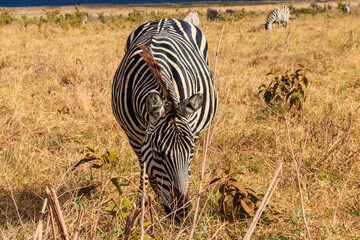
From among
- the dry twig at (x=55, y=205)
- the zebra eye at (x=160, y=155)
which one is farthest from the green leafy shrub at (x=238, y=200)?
the dry twig at (x=55, y=205)

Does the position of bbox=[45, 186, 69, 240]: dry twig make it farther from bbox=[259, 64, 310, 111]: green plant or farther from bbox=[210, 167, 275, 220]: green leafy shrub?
bbox=[259, 64, 310, 111]: green plant

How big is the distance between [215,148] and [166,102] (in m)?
1.77

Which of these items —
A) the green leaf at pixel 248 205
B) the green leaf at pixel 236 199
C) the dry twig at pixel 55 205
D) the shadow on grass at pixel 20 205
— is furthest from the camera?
the shadow on grass at pixel 20 205

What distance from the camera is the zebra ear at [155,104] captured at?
1750 mm

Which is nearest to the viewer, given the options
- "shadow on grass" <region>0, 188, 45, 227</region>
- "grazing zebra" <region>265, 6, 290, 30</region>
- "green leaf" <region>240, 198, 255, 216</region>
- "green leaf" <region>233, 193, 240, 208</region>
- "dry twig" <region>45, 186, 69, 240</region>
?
"dry twig" <region>45, 186, 69, 240</region>

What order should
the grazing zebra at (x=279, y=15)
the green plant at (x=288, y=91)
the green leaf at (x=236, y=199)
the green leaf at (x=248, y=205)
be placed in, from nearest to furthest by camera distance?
1. the green leaf at (x=248, y=205)
2. the green leaf at (x=236, y=199)
3. the green plant at (x=288, y=91)
4. the grazing zebra at (x=279, y=15)

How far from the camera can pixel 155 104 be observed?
1.78 meters

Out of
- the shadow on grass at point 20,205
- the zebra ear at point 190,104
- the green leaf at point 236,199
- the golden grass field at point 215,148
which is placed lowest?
the shadow on grass at point 20,205

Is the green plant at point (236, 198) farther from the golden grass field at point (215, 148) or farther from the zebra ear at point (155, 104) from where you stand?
the zebra ear at point (155, 104)

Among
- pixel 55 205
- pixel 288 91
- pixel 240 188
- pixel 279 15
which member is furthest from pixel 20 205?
pixel 279 15

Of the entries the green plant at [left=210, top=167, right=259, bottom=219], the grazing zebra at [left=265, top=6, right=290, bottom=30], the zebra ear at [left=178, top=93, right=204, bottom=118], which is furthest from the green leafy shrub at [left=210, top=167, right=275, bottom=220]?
the grazing zebra at [left=265, top=6, right=290, bottom=30]

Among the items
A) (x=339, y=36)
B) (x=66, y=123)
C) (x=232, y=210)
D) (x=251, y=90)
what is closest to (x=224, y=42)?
(x=339, y=36)

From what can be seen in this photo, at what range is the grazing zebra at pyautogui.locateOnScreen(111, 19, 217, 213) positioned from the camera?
1808mm

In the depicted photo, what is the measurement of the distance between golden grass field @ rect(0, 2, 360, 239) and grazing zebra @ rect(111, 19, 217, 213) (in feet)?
0.85
